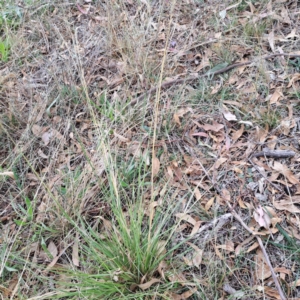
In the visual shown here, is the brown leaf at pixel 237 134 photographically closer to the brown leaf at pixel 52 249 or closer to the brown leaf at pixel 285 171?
the brown leaf at pixel 285 171

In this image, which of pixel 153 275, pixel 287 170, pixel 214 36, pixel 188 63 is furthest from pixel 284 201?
pixel 214 36

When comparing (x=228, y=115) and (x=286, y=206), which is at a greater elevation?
(x=228, y=115)

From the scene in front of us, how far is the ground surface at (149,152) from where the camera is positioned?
1416 mm

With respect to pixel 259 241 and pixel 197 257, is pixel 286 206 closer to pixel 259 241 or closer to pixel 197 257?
pixel 259 241

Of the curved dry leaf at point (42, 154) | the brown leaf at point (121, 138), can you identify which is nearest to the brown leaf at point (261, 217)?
the brown leaf at point (121, 138)

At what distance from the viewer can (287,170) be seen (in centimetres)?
167

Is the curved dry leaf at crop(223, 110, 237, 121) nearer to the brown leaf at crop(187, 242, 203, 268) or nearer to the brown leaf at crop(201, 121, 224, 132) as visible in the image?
the brown leaf at crop(201, 121, 224, 132)

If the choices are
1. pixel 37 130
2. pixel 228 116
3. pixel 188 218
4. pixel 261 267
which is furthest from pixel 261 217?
pixel 37 130

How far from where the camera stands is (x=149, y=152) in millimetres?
1871

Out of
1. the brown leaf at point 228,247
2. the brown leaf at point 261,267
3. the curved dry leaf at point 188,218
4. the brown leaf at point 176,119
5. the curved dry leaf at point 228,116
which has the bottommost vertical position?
the brown leaf at point 261,267

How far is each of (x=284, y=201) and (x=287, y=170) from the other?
16 cm

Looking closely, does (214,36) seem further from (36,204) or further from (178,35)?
(36,204)

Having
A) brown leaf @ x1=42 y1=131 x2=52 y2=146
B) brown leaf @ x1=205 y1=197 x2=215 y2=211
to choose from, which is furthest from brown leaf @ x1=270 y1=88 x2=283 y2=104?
brown leaf @ x1=42 y1=131 x2=52 y2=146

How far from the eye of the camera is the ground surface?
1416 mm
